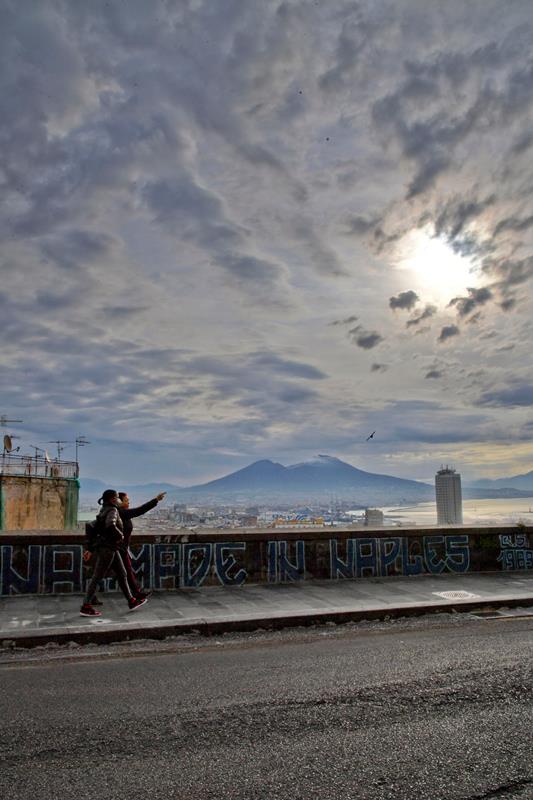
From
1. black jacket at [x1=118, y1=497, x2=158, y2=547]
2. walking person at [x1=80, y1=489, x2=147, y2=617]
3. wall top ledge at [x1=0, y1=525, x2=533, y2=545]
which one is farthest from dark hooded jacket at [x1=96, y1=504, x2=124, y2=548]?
wall top ledge at [x1=0, y1=525, x2=533, y2=545]

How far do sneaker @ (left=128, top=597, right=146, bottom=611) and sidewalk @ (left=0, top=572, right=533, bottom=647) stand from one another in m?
0.13

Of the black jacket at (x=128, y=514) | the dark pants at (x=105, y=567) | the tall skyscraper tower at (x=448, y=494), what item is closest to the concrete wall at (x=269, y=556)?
the black jacket at (x=128, y=514)

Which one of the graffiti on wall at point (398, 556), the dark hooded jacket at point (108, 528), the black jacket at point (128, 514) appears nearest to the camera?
the dark hooded jacket at point (108, 528)

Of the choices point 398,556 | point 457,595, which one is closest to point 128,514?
point 457,595

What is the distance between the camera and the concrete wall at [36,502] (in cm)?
3500

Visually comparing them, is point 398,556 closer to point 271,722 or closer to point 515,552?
point 515,552

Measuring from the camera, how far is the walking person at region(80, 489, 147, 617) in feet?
30.8

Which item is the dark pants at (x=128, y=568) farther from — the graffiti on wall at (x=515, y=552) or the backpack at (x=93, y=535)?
the graffiti on wall at (x=515, y=552)

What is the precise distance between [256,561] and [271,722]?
7.39m

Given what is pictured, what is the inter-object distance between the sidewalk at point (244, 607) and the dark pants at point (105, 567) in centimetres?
36

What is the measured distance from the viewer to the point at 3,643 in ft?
25.0

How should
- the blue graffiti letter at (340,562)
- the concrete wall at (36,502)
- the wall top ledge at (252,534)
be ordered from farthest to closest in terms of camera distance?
the concrete wall at (36,502) < the blue graffiti letter at (340,562) < the wall top ledge at (252,534)

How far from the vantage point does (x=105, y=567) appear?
943 cm

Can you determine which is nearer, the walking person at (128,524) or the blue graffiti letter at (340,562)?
the walking person at (128,524)
